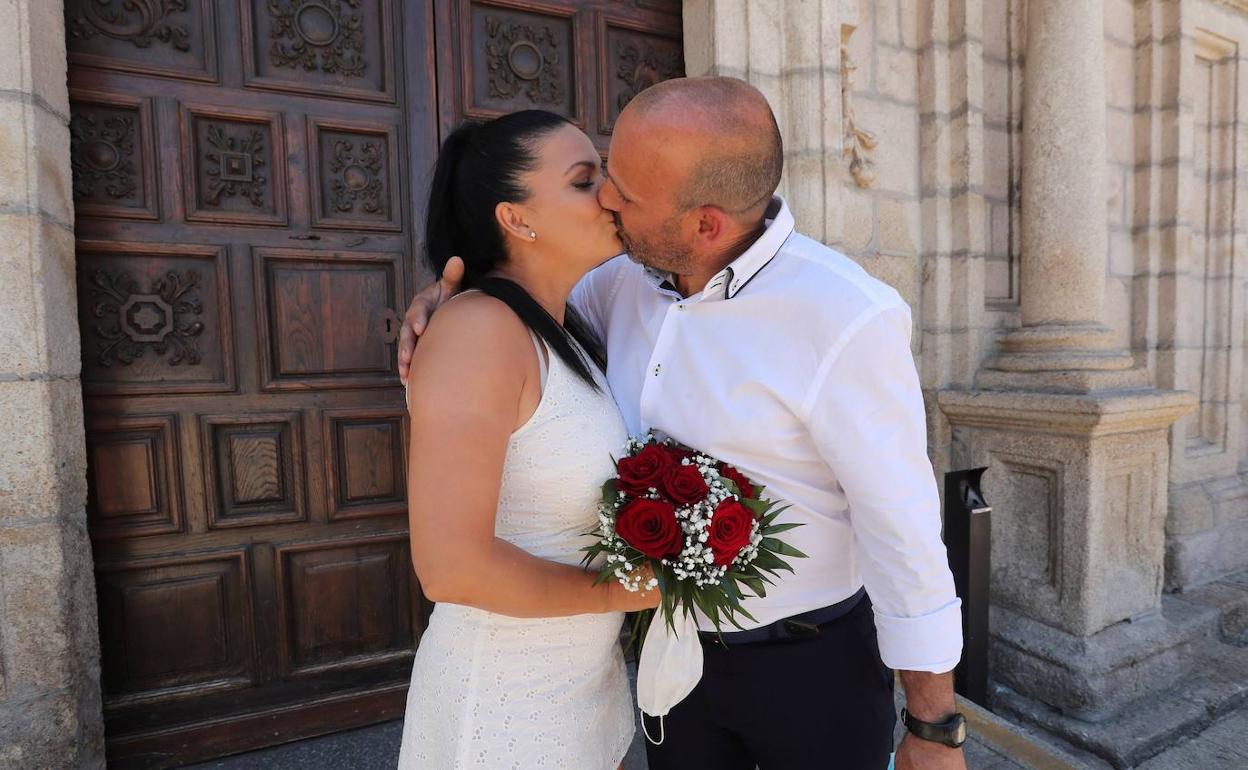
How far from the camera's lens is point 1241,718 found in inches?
147

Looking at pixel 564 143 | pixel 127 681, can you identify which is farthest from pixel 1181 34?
pixel 127 681

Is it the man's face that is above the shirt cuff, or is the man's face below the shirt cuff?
above

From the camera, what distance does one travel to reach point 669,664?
5.07ft

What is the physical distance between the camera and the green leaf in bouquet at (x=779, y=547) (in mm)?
1380

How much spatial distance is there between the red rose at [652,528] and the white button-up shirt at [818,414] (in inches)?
13.7

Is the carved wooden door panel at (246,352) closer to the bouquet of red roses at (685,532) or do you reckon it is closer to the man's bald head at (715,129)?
the man's bald head at (715,129)

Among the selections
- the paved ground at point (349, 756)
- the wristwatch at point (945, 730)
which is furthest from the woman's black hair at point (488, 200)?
the paved ground at point (349, 756)

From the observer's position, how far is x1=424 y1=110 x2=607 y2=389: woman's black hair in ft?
5.09

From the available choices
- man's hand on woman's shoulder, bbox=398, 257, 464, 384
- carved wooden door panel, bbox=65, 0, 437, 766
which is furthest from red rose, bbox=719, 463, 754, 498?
carved wooden door panel, bbox=65, 0, 437, 766

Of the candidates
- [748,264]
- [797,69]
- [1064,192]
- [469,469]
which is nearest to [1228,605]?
[1064,192]

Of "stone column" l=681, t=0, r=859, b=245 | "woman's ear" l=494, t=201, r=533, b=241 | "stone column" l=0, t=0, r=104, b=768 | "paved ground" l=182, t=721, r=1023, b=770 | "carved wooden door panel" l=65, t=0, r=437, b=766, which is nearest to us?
"woman's ear" l=494, t=201, r=533, b=241

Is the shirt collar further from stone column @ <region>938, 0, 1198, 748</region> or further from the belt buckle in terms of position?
stone column @ <region>938, 0, 1198, 748</region>

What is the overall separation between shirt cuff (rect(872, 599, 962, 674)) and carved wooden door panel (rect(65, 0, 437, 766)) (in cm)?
236

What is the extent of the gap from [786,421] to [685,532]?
388 mm
